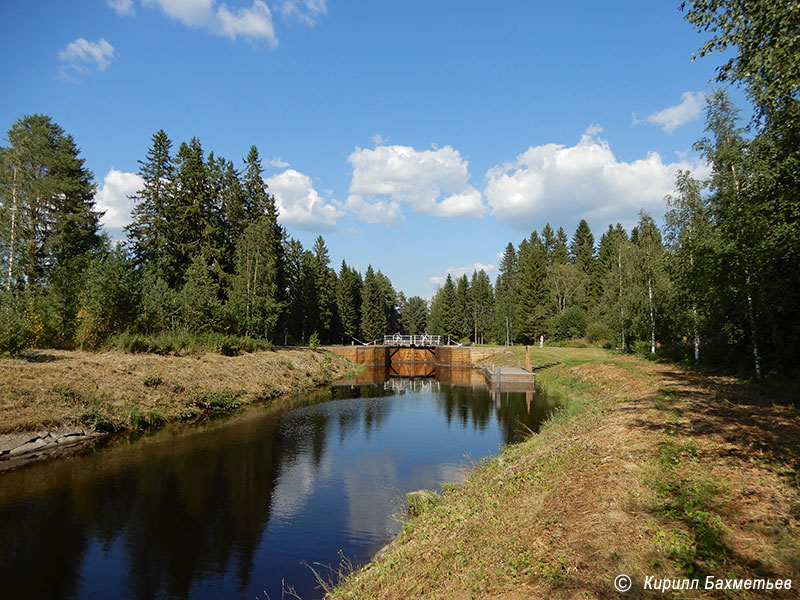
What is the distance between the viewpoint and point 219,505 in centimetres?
1282

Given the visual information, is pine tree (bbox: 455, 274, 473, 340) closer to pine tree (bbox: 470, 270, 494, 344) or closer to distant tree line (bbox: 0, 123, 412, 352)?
pine tree (bbox: 470, 270, 494, 344)

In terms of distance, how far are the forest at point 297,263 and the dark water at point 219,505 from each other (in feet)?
35.4

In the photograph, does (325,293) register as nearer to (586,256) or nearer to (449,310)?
(449,310)

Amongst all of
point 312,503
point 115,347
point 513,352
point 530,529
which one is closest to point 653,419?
point 530,529

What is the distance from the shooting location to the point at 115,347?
26.5 metres

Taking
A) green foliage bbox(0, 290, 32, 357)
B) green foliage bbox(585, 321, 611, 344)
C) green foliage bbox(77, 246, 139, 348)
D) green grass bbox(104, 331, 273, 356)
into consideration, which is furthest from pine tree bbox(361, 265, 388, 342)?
green foliage bbox(0, 290, 32, 357)

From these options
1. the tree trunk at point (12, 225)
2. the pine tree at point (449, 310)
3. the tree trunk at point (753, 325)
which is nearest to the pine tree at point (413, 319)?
the pine tree at point (449, 310)

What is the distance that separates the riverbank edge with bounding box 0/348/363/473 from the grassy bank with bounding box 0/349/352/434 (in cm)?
4

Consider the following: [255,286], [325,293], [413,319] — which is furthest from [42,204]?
[413,319]

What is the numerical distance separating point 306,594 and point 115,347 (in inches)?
939

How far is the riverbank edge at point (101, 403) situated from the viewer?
15930mm

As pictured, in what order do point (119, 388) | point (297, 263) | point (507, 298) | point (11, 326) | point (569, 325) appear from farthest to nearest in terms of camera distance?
point (507, 298) < point (297, 263) < point (569, 325) < point (119, 388) < point (11, 326)

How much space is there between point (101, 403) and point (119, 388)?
169 cm

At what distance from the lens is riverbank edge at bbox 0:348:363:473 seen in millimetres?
15930
